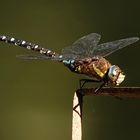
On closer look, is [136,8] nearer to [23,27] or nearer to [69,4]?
[69,4]

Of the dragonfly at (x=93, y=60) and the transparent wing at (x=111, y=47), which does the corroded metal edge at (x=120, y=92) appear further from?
the transparent wing at (x=111, y=47)

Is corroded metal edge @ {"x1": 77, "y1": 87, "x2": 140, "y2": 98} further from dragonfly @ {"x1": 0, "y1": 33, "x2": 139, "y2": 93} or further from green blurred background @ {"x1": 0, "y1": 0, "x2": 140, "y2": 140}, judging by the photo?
green blurred background @ {"x1": 0, "y1": 0, "x2": 140, "y2": 140}

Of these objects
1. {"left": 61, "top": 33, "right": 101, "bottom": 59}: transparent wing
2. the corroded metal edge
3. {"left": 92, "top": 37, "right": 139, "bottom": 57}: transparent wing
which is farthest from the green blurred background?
the corroded metal edge

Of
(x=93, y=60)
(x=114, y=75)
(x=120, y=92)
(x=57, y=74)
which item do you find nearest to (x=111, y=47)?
(x=93, y=60)

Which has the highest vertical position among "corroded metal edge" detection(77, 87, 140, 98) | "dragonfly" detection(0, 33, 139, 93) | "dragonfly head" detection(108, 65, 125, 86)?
"dragonfly" detection(0, 33, 139, 93)

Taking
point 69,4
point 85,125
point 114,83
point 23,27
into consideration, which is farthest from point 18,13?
point 114,83

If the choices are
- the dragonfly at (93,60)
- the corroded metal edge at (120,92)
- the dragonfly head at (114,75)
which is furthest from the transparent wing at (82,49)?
the corroded metal edge at (120,92)
